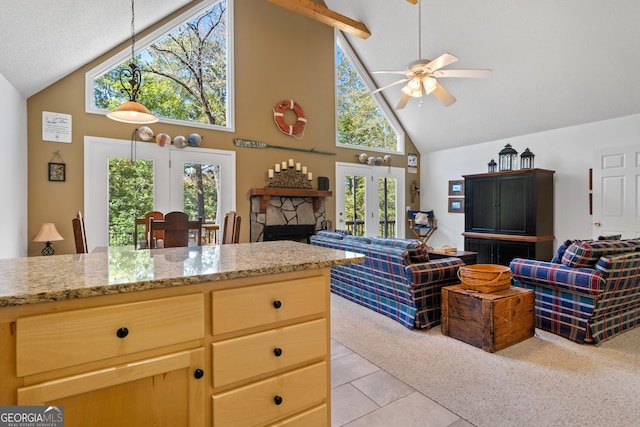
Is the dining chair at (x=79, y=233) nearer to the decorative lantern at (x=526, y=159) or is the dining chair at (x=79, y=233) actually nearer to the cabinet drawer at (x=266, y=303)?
the cabinet drawer at (x=266, y=303)

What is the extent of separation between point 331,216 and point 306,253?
193 inches

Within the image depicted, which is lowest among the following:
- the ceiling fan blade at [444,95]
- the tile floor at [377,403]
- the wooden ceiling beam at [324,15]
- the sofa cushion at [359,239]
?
the tile floor at [377,403]

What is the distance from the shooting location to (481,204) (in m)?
5.99

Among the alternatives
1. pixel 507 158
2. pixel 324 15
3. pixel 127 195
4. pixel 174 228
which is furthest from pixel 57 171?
pixel 507 158

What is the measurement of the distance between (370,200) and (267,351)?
592 centimetres

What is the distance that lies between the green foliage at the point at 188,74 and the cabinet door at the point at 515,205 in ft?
16.0

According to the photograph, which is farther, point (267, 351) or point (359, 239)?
point (359, 239)

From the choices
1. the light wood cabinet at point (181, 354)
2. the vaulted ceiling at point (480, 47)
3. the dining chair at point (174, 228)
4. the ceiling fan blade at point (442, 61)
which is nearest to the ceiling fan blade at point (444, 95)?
the ceiling fan blade at point (442, 61)

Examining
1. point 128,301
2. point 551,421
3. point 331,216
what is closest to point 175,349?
point 128,301

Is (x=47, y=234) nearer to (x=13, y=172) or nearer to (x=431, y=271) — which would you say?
(x=13, y=172)

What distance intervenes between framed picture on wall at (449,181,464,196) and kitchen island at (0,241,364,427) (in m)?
6.17

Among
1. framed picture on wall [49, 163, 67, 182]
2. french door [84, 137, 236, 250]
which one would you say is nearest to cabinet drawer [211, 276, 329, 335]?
french door [84, 137, 236, 250]

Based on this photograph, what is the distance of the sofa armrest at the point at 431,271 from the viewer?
3.01 metres

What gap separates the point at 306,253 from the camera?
59.9 inches
